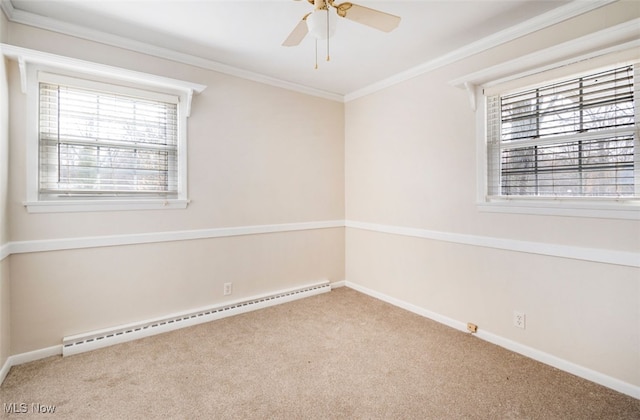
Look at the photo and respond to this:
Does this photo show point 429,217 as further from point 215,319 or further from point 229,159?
point 215,319

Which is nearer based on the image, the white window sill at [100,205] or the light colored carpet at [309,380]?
the light colored carpet at [309,380]

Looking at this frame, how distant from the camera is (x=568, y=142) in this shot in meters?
2.15

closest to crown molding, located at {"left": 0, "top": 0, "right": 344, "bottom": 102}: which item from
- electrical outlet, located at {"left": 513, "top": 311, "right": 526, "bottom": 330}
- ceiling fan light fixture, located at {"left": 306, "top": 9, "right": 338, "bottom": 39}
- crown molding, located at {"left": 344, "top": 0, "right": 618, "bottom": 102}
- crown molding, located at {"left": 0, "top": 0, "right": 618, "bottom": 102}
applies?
crown molding, located at {"left": 0, "top": 0, "right": 618, "bottom": 102}

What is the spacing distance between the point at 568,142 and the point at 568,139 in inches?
0.9

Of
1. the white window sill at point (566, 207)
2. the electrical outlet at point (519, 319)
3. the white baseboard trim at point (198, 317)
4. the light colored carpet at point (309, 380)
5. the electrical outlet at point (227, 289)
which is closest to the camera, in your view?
the light colored carpet at point (309, 380)

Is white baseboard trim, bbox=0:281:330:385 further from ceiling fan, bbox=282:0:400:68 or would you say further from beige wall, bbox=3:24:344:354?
ceiling fan, bbox=282:0:400:68

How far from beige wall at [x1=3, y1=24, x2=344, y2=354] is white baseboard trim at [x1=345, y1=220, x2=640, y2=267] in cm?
117

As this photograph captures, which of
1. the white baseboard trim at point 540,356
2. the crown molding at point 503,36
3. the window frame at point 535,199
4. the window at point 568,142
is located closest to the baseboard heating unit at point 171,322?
the white baseboard trim at point 540,356

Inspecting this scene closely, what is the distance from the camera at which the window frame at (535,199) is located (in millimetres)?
1880

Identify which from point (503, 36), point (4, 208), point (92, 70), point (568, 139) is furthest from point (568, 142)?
point (4, 208)

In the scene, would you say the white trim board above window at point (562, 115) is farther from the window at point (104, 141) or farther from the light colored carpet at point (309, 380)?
the window at point (104, 141)

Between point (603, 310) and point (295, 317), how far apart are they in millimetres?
2378

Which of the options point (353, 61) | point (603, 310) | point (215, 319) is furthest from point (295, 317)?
point (353, 61)

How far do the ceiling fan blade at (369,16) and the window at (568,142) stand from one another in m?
1.35
